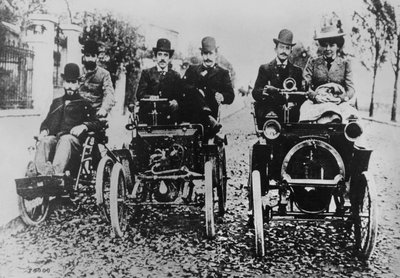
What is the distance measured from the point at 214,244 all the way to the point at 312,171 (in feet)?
2.76

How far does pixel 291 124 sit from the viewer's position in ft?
9.67

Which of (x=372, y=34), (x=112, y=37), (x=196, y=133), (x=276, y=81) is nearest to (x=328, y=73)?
(x=276, y=81)

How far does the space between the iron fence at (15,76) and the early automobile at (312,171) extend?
1.96 metres

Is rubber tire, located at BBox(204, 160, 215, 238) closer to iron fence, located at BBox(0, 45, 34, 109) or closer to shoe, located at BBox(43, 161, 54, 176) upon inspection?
shoe, located at BBox(43, 161, 54, 176)

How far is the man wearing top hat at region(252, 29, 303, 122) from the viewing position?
3221 mm

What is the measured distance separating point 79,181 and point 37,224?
444 mm

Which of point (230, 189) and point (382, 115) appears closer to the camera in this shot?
point (382, 115)

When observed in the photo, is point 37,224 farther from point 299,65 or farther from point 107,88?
point 299,65

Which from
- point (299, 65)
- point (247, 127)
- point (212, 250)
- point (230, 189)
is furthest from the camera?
point (230, 189)

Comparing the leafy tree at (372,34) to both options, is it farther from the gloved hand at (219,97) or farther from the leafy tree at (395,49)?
the gloved hand at (219,97)

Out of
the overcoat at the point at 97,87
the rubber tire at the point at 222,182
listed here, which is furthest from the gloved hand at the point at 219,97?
the overcoat at the point at 97,87

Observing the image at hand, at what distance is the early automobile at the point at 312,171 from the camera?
2.82 m

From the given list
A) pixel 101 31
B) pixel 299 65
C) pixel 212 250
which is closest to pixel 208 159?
pixel 212 250

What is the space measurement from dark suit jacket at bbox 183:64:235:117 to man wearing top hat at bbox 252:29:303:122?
0.25m
